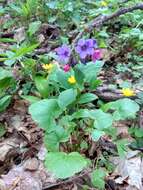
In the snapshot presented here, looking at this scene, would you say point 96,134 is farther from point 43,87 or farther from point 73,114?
point 43,87

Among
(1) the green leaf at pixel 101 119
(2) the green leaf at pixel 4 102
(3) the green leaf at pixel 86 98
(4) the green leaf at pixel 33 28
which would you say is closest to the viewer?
(1) the green leaf at pixel 101 119

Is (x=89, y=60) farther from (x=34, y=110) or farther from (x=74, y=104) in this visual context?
(x=34, y=110)

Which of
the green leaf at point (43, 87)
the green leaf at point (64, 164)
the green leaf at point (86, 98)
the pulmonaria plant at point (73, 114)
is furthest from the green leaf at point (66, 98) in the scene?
the green leaf at point (43, 87)

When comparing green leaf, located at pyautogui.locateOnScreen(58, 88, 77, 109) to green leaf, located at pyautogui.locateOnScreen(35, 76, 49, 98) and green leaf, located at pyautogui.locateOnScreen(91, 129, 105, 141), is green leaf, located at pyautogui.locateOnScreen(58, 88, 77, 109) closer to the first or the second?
green leaf, located at pyautogui.locateOnScreen(91, 129, 105, 141)

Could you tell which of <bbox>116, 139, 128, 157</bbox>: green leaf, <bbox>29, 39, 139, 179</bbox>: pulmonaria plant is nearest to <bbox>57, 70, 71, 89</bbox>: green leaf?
<bbox>29, 39, 139, 179</bbox>: pulmonaria plant

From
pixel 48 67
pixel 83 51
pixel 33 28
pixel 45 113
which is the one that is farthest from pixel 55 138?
pixel 33 28

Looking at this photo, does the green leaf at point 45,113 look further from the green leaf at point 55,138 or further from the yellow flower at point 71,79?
the yellow flower at point 71,79
